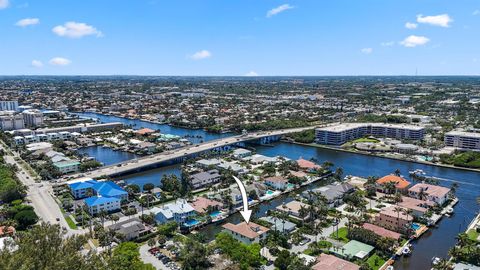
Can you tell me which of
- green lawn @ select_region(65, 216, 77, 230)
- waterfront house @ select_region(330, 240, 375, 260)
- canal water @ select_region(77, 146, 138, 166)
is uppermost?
green lawn @ select_region(65, 216, 77, 230)

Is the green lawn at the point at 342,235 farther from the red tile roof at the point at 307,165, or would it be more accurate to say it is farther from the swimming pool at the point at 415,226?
the red tile roof at the point at 307,165

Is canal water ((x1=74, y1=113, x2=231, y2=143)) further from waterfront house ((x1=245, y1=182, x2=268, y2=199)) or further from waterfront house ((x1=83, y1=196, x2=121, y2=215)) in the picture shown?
waterfront house ((x1=83, y1=196, x2=121, y2=215))

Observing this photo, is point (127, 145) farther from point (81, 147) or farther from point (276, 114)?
point (276, 114)

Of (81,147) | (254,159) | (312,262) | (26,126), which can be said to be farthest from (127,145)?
(312,262)

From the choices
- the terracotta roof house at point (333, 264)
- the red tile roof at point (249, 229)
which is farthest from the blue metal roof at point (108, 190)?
the terracotta roof house at point (333, 264)

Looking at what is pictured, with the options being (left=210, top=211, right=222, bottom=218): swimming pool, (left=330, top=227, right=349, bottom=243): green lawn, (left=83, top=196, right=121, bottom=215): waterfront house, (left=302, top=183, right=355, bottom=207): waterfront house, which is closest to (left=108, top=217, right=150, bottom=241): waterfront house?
(left=83, top=196, right=121, bottom=215): waterfront house

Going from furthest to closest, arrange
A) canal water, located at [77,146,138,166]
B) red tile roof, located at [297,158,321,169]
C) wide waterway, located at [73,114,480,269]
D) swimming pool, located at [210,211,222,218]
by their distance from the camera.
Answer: canal water, located at [77,146,138,166] < red tile roof, located at [297,158,321,169] < swimming pool, located at [210,211,222,218] < wide waterway, located at [73,114,480,269]

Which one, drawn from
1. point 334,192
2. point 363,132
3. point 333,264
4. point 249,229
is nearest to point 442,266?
point 333,264
